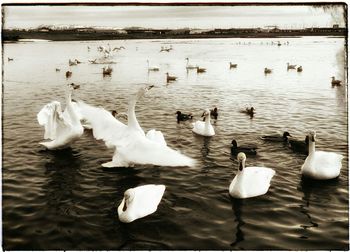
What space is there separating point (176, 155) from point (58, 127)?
3036 mm

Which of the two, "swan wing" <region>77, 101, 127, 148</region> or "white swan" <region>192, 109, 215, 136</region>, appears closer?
"swan wing" <region>77, 101, 127, 148</region>

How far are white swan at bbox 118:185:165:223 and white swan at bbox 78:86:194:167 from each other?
560 mm

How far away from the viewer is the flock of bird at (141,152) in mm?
6538

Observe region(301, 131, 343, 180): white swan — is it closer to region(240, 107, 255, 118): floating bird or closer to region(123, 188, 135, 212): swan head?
region(123, 188, 135, 212): swan head

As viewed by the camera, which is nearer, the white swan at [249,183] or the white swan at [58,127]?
the white swan at [249,183]

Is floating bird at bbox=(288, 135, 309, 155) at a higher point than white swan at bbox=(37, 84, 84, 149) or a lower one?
lower

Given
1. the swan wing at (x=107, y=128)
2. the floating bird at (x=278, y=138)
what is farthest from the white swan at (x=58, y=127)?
the floating bird at (x=278, y=138)

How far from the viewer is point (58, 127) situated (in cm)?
894

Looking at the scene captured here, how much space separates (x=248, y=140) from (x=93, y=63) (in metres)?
9.57

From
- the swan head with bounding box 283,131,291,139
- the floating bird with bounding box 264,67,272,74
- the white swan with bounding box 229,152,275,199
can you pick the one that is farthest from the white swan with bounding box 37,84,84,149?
the floating bird with bounding box 264,67,272,74

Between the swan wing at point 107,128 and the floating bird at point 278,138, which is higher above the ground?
the swan wing at point 107,128

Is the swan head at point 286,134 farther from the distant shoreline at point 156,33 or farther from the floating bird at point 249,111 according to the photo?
the distant shoreline at point 156,33

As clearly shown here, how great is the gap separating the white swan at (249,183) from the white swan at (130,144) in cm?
84

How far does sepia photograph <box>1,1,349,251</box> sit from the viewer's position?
6203mm
